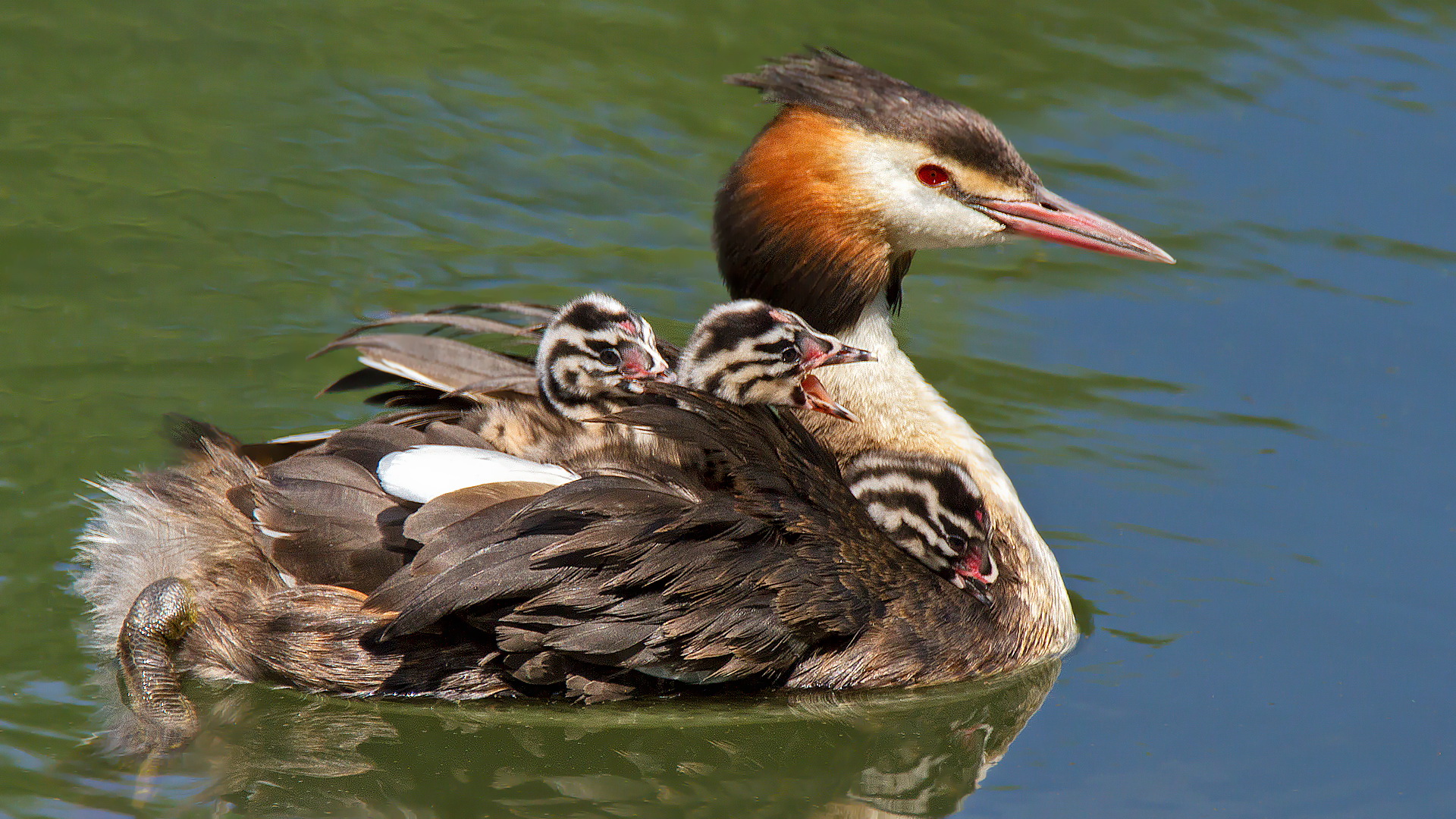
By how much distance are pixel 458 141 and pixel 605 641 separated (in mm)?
3908

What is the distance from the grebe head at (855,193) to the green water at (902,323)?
1.15 m

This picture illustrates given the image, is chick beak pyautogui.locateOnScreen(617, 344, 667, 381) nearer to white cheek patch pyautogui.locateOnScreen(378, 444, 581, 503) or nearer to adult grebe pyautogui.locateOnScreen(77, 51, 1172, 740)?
adult grebe pyautogui.locateOnScreen(77, 51, 1172, 740)

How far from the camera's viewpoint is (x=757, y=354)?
4449 millimetres

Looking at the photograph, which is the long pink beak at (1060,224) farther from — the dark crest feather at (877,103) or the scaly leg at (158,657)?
the scaly leg at (158,657)

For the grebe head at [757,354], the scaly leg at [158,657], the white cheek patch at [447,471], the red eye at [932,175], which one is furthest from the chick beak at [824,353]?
the scaly leg at [158,657]

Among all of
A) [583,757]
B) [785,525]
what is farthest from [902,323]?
[583,757]

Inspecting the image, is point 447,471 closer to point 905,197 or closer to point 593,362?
point 593,362

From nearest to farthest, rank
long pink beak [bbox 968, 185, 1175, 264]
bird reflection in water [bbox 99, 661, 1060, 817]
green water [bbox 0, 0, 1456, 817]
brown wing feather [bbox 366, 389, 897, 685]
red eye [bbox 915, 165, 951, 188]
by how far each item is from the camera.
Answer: bird reflection in water [bbox 99, 661, 1060, 817]
brown wing feather [bbox 366, 389, 897, 685]
green water [bbox 0, 0, 1456, 817]
red eye [bbox 915, 165, 951, 188]
long pink beak [bbox 968, 185, 1175, 264]

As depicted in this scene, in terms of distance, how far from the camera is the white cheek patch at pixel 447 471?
408cm

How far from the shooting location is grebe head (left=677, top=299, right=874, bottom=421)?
445 cm

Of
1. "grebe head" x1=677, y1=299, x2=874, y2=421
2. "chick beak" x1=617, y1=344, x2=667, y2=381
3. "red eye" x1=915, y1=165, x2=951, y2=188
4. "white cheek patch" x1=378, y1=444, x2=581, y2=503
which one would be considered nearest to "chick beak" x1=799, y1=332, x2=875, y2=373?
"grebe head" x1=677, y1=299, x2=874, y2=421

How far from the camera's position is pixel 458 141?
737 cm

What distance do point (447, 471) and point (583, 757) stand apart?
804mm

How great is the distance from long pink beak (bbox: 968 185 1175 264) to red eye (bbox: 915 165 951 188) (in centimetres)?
14
